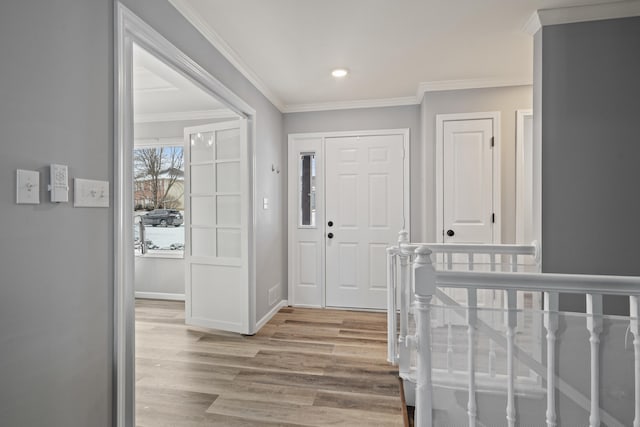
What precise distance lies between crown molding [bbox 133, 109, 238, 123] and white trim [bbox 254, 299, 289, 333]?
2485mm

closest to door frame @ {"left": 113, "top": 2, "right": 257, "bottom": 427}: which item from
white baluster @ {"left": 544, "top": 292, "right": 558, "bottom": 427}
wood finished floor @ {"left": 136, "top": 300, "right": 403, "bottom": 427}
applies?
wood finished floor @ {"left": 136, "top": 300, "right": 403, "bottom": 427}

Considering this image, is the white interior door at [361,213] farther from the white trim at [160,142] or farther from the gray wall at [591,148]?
the white trim at [160,142]

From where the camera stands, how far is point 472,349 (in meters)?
1.31

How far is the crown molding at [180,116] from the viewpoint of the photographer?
172 inches

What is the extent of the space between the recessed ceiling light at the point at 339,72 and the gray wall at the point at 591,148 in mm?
1550

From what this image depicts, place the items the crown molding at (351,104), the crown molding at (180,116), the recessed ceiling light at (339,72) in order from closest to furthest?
1. the recessed ceiling light at (339,72)
2. the crown molding at (351,104)
3. the crown molding at (180,116)

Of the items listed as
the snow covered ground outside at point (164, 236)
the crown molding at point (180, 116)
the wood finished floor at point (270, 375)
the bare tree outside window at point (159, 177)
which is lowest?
the wood finished floor at point (270, 375)

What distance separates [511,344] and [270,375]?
5.87ft

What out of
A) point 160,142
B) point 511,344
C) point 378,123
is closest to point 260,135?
point 378,123

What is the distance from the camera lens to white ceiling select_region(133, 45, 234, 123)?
9.20ft

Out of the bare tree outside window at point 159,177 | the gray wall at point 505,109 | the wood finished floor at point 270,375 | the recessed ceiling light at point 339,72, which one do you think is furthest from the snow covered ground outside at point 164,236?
the gray wall at point 505,109

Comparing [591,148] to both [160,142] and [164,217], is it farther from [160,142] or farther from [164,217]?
[164,217]

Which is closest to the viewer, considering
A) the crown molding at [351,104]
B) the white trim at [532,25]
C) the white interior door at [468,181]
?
the white trim at [532,25]

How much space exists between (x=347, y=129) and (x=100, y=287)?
3.22 m
